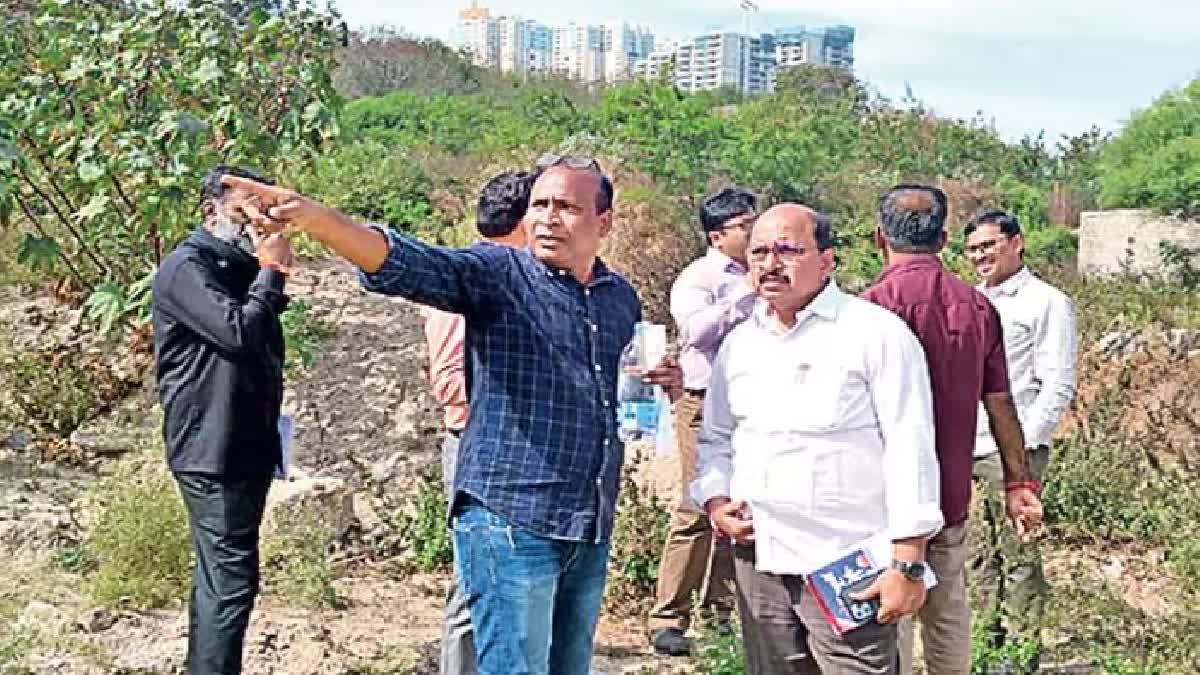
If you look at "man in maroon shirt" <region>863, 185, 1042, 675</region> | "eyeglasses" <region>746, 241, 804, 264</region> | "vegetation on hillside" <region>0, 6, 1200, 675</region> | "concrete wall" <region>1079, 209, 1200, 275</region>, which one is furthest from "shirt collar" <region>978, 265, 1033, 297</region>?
"concrete wall" <region>1079, 209, 1200, 275</region>

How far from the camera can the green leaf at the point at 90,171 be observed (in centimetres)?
623

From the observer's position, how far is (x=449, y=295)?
10.0ft

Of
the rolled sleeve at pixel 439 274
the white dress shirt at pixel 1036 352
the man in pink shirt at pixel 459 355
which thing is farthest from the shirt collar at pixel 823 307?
the white dress shirt at pixel 1036 352

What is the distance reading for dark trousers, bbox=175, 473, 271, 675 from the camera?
4.26 m

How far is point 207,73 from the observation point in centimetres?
644

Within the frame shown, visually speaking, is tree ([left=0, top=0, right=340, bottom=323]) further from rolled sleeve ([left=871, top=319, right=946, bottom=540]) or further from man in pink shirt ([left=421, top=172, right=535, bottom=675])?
rolled sleeve ([left=871, top=319, right=946, bottom=540])

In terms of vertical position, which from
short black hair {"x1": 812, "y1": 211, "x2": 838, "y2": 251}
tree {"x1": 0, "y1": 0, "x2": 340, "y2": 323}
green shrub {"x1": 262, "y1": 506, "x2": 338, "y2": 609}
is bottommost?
green shrub {"x1": 262, "y1": 506, "x2": 338, "y2": 609}

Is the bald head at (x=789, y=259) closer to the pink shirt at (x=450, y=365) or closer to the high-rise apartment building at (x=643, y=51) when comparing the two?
the pink shirt at (x=450, y=365)

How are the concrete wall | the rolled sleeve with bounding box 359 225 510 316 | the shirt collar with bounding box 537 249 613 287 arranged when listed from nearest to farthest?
the rolled sleeve with bounding box 359 225 510 316 → the shirt collar with bounding box 537 249 613 287 → the concrete wall

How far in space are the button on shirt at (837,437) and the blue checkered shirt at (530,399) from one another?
400mm

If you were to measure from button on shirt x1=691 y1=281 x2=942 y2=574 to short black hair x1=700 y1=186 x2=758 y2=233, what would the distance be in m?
1.89

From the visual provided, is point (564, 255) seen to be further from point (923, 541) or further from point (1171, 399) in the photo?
point (1171, 399)

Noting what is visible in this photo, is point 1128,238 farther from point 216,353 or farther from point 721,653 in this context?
point 216,353

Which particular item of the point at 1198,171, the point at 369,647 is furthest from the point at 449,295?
the point at 1198,171
